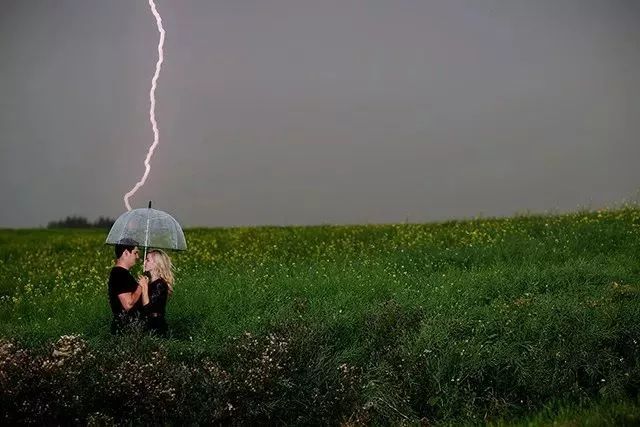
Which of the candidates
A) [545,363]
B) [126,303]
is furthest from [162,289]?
[545,363]

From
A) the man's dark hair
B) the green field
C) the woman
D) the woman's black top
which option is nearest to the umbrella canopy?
the man's dark hair

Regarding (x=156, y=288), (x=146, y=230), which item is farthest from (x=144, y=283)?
(x=146, y=230)

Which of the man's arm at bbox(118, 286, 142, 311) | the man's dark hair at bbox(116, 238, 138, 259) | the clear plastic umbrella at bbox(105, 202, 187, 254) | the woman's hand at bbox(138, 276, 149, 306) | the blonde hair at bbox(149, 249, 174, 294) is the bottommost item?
the man's arm at bbox(118, 286, 142, 311)

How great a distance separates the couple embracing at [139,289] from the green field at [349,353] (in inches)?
19.4

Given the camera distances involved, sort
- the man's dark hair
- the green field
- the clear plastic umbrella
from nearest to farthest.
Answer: the green field < the man's dark hair < the clear plastic umbrella

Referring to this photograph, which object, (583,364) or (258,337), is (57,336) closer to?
(258,337)

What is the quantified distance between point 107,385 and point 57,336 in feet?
12.9

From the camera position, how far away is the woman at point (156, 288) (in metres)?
10.8

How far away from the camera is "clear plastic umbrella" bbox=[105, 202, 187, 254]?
11242 millimetres

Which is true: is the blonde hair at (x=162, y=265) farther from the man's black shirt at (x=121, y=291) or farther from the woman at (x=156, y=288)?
the man's black shirt at (x=121, y=291)

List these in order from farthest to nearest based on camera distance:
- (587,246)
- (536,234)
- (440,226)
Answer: (440,226), (536,234), (587,246)

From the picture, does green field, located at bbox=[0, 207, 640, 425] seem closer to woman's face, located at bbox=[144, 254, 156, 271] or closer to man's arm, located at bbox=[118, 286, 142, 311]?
man's arm, located at bbox=[118, 286, 142, 311]

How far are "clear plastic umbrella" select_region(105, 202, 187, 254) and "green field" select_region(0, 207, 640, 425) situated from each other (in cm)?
144

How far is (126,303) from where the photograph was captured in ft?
35.8
